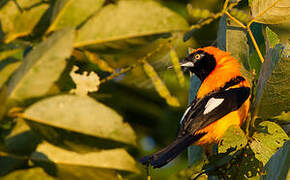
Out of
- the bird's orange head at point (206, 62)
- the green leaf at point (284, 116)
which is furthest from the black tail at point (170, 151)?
the bird's orange head at point (206, 62)

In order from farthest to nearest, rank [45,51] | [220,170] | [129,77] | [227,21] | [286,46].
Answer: [227,21]
[220,170]
[286,46]
[129,77]
[45,51]

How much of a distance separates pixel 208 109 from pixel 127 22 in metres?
1.73

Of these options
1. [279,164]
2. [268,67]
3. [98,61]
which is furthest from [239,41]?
[98,61]

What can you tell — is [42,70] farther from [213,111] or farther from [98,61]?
[213,111]

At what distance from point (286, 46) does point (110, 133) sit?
90 cm

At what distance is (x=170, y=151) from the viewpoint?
→ 7.00ft

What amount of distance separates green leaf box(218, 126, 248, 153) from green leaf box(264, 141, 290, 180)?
12 centimetres

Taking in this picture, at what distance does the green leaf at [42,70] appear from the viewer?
714mm

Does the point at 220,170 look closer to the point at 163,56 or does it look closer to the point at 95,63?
the point at 163,56

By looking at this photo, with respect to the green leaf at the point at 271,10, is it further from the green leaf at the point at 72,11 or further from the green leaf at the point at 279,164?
the green leaf at the point at 72,11

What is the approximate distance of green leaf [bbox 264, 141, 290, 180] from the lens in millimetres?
1308

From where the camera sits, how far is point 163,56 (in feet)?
3.53

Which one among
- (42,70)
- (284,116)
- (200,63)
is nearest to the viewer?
(42,70)

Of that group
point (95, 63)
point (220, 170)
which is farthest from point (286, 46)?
point (95, 63)
